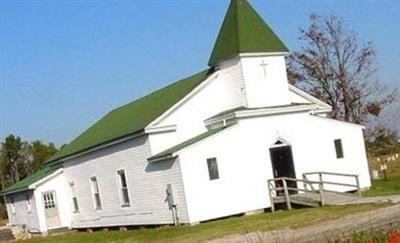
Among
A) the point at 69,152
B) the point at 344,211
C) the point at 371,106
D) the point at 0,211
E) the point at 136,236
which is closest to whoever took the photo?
the point at 344,211

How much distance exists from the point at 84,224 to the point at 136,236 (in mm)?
11932

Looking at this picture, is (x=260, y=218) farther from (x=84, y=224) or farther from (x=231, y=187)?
(x=84, y=224)

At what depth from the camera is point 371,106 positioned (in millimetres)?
56938

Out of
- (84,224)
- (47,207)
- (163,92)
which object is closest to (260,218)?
(163,92)

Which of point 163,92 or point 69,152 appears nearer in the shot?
point 163,92

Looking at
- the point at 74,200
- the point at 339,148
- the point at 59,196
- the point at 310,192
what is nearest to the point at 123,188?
the point at 74,200

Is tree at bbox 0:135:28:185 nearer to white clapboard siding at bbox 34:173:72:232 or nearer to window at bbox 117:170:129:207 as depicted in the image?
white clapboard siding at bbox 34:173:72:232

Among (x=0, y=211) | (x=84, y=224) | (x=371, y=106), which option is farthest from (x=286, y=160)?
(x=0, y=211)

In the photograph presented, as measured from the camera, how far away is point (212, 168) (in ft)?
99.6

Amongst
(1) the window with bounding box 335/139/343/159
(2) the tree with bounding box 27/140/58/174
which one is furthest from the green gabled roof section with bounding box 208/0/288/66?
(2) the tree with bounding box 27/140/58/174

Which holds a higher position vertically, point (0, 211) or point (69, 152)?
point (69, 152)

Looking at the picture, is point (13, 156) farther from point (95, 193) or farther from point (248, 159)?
point (248, 159)

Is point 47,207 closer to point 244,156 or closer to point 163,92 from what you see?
point 163,92

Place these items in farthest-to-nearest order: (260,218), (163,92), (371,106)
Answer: (371,106)
(163,92)
(260,218)
